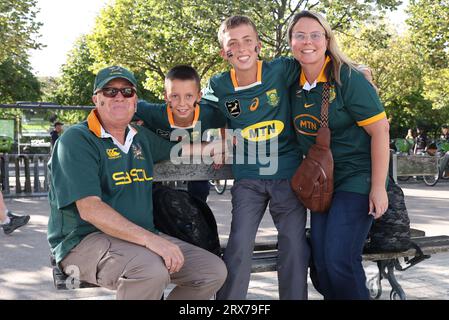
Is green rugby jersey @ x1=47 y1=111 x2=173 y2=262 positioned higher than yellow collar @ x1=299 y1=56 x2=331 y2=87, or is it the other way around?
yellow collar @ x1=299 y1=56 x2=331 y2=87

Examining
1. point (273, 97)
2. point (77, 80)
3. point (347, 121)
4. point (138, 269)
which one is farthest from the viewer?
point (77, 80)

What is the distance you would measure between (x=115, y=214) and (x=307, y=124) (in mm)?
1283

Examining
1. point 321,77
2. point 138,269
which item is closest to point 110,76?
point 138,269

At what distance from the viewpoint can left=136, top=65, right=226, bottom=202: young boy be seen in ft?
12.6

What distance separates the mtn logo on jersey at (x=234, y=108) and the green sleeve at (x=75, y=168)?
918 mm

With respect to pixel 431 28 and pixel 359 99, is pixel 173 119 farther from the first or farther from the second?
pixel 431 28

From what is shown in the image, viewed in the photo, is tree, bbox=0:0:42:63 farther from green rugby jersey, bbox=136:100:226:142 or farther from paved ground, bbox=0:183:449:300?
green rugby jersey, bbox=136:100:226:142

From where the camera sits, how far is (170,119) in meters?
3.88

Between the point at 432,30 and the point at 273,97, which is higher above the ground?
the point at 432,30

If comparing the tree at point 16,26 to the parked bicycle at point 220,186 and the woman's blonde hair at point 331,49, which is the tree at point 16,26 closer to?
the parked bicycle at point 220,186

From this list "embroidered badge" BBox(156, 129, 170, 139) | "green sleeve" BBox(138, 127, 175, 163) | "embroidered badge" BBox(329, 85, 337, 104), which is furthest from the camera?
"embroidered badge" BBox(156, 129, 170, 139)

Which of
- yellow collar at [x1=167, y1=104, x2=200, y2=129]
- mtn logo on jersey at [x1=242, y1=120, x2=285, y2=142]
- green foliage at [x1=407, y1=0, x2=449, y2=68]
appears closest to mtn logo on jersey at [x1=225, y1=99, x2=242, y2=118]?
mtn logo on jersey at [x1=242, y1=120, x2=285, y2=142]

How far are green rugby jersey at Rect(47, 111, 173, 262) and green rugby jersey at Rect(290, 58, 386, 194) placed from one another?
1.02 metres

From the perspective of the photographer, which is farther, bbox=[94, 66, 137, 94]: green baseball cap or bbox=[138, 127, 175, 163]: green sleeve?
bbox=[138, 127, 175, 163]: green sleeve
